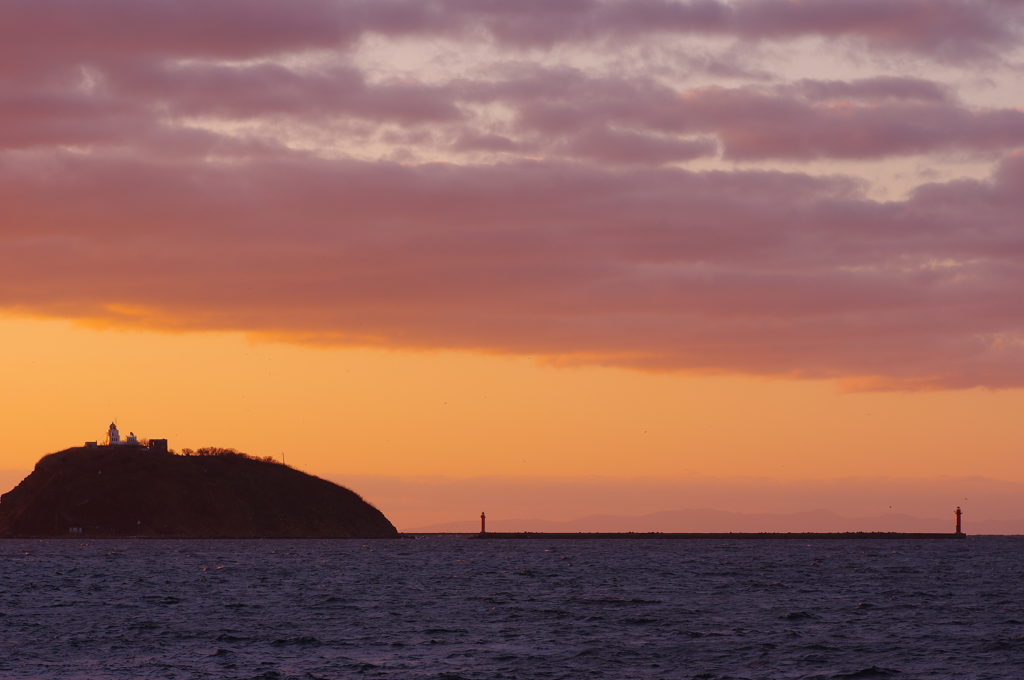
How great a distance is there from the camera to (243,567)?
15262 cm

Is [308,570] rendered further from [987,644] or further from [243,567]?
[987,644]

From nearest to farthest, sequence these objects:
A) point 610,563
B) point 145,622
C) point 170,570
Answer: point 145,622
point 170,570
point 610,563

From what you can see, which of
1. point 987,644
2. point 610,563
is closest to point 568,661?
point 987,644

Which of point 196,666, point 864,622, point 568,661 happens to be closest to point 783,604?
point 864,622

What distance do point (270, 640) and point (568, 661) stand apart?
797 inches

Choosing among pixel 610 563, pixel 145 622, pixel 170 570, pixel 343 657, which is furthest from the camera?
pixel 610 563

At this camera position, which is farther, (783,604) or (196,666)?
(783,604)

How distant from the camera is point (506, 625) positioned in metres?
77.6

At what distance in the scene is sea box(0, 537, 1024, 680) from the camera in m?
58.2

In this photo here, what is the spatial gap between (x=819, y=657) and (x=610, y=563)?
11603 cm

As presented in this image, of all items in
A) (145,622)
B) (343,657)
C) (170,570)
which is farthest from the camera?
(170,570)

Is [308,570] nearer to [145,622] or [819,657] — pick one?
[145,622]

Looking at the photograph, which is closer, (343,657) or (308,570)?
(343,657)

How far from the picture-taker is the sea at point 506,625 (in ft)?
191
